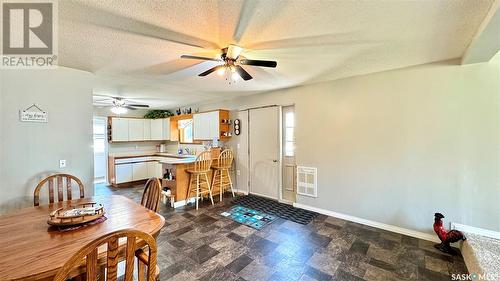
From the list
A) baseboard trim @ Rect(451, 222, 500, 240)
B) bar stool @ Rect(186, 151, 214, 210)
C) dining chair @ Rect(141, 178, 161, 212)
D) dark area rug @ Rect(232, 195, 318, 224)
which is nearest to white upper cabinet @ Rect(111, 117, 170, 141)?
bar stool @ Rect(186, 151, 214, 210)

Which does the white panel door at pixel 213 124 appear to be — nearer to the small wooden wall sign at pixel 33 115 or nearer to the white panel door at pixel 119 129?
the white panel door at pixel 119 129

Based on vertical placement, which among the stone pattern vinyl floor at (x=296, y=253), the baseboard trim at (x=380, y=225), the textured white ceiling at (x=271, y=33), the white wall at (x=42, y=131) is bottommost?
the stone pattern vinyl floor at (x=296, y=253)

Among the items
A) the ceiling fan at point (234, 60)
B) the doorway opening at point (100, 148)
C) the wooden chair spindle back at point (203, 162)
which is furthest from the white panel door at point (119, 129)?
the ceiling fan at point (234, 60)

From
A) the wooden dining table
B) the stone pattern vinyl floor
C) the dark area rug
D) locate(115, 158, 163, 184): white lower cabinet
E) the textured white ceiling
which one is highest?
the textured white ceiling

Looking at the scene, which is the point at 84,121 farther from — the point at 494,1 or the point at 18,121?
the point at 494,1

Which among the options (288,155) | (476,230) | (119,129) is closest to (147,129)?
(119,129)

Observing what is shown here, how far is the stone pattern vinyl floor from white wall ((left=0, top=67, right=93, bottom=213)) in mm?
1649

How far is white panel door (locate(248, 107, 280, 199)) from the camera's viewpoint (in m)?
4.28

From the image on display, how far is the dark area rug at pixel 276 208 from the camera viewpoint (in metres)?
3.43

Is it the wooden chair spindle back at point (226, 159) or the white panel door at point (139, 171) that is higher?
the wooden chair spindle back at point (226, 159)

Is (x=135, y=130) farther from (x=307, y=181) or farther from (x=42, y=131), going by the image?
(x=307, y=181)

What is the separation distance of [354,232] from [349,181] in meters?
0.78

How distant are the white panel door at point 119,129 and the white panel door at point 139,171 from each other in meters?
0.86

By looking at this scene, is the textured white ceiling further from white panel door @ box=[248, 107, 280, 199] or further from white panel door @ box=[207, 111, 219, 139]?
white panel door @ box=[207, 111, 219, 139]
